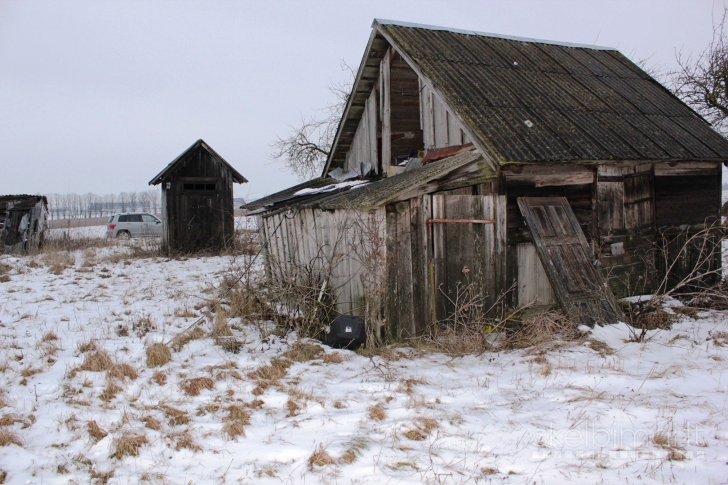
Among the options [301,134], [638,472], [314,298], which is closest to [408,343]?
[314,298]

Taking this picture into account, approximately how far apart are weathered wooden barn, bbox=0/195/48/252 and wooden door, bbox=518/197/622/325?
1682 centimetres

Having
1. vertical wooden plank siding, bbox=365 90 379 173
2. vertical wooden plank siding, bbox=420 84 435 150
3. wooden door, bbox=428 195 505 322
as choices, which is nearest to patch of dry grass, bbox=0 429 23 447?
wooden door, bbox=428 195 505 322

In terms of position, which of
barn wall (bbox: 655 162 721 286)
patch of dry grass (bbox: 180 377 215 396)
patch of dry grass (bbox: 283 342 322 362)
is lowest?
patch of dry grass (bbox: 180 377 215 396)

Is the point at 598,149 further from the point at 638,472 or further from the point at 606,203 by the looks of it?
the point at 638,472

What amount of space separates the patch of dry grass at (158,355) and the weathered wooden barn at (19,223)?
1396 centimetres

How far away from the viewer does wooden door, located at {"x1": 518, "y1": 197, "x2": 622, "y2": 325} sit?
6914 mm

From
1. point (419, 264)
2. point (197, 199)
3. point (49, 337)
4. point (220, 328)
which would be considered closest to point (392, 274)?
point (419, 264)

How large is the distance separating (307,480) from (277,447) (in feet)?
1.82

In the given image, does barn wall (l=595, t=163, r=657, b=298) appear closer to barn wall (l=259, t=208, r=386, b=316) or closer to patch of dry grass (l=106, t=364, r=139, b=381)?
barn wall (l=259, t=208, r=386, b=316)

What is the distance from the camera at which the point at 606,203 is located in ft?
26.6

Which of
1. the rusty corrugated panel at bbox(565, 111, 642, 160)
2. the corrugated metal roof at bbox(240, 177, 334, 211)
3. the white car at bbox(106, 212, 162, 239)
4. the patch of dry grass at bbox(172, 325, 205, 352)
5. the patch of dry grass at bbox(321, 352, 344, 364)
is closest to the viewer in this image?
the patch of dry grass at bbox(321, 352, 344, 364)

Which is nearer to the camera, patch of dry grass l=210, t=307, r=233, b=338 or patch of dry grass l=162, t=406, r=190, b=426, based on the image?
patch of dry grass l=162, t=406, r=190, b=426

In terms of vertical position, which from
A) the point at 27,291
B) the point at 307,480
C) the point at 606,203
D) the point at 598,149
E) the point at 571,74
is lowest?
the point at 307,480

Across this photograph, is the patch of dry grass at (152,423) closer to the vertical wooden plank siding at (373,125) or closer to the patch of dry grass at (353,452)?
the patch of dry grass at (353,452)
